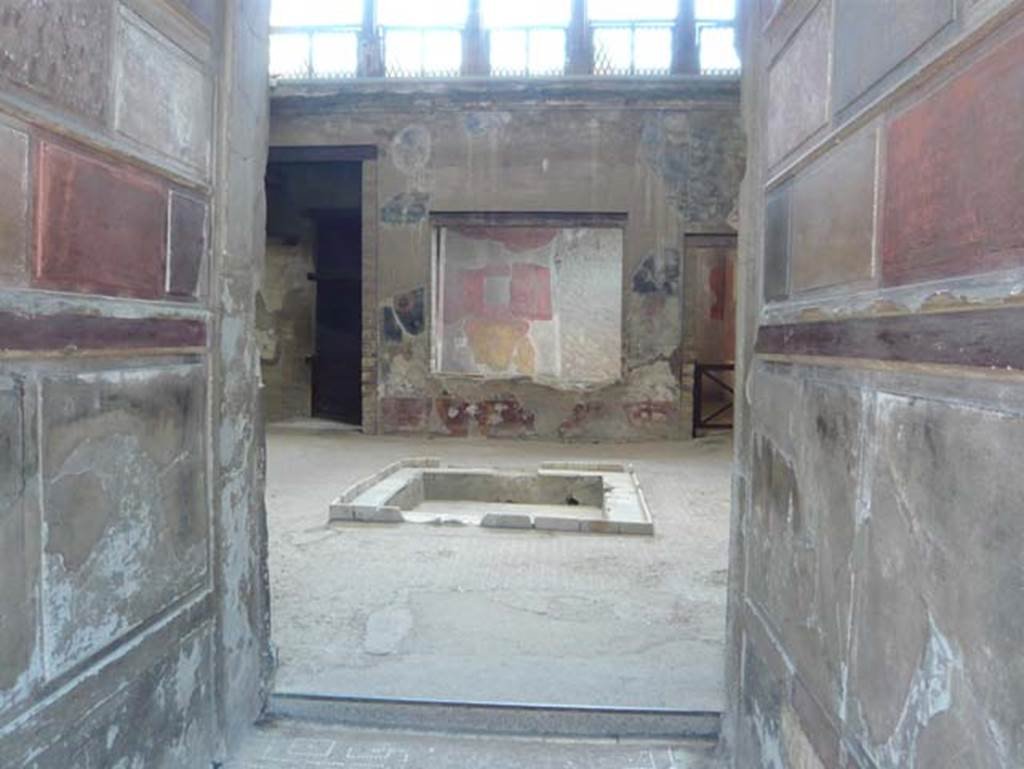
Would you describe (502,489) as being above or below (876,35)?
below

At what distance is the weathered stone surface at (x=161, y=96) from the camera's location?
1.46 metres

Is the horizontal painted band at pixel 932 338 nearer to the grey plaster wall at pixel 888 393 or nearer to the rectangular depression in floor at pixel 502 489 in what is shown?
the grey plaster wall at pixel 888 393

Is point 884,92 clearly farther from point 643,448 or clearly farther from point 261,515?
point 643,448

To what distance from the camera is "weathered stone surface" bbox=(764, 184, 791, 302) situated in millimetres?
1614

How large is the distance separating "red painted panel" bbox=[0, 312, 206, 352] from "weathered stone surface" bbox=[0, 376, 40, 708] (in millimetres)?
71

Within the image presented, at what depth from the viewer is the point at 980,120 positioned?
0.87 metres

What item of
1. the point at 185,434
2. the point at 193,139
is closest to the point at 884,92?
the point at 193,139

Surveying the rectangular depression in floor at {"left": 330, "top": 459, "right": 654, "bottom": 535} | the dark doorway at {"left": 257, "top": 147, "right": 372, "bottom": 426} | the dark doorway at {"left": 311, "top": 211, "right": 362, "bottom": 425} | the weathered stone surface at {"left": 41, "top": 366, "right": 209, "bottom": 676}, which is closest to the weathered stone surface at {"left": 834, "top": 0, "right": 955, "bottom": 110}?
the weathered stone surface at {"left": 41, "top": 366, "right": 209, "bottom": 676}

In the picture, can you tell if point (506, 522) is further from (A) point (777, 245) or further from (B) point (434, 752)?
(A) point (777, 245)

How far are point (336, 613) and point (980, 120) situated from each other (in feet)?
8.82

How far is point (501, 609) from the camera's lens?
306 cm

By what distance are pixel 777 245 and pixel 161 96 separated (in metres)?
1.32

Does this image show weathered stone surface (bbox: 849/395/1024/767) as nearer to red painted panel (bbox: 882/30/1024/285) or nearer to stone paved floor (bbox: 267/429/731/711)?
red painted panel (bbox: 882/30/1024/285)

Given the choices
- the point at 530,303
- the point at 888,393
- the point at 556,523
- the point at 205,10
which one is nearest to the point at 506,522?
the point at 556,523
